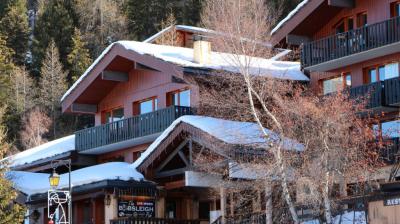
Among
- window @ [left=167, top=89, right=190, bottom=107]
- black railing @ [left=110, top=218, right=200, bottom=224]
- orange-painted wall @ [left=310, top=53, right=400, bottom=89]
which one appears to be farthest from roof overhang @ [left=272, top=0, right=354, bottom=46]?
black railing @ [left=110, top=218, right=200, bottom=224]

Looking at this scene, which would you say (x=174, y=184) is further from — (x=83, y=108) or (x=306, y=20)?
(x=83, y=108)

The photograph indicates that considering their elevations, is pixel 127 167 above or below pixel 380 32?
below

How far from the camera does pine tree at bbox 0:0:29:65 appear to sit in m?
76.1

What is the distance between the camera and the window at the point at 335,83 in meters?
32.6

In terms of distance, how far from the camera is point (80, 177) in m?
32.1

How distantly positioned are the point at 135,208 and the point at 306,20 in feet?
32.6

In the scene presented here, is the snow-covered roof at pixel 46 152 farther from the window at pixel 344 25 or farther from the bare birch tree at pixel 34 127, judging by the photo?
the bare birch tree at pixel 34 127

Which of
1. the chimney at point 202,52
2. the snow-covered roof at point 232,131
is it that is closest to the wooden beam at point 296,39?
the chimney at point 202,52

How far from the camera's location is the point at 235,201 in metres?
26.7

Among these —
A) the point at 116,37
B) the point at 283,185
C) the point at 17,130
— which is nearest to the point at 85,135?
the point at 283,185

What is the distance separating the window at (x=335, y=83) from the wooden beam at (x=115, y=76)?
8.68 meters

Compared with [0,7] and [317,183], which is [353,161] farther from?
[0,7]

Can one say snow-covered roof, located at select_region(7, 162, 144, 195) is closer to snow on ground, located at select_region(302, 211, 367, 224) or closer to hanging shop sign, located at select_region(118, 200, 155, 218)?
hanging shop sign, located at select_region(118, 200, 155, 218)

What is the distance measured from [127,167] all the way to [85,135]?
6.85 metres
